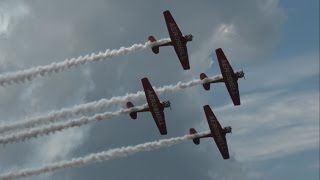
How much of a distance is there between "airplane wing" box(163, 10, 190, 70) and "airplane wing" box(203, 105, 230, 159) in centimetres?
1907

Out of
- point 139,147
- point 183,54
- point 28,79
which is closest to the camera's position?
point 28,79

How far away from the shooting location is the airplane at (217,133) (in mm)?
132375

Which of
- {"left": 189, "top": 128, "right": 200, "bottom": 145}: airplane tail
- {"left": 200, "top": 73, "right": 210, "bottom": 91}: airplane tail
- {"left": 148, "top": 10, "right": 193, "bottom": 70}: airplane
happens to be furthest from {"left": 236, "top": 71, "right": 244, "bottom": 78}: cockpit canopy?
{"left": 189, "top": 128, "right": 200, "bottom": 145}: airplane tail

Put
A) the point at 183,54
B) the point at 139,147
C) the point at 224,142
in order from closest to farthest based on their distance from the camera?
the point at 183,54 < the point at 139,147 < the point at 224,142

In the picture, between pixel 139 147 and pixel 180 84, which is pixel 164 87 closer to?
pixel 180 84

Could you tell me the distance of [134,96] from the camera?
12319 centimetres

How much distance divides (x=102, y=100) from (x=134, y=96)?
7402mm

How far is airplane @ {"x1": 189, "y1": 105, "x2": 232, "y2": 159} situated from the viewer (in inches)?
5212

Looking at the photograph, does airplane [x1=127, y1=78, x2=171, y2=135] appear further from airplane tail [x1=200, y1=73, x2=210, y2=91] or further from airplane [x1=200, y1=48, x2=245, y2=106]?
→ airplane [x1=200, y1=48, x2=245, y2=106]

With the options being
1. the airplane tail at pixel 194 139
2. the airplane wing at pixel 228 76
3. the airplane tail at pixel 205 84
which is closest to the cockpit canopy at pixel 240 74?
the airplane wing at pixel 228 76

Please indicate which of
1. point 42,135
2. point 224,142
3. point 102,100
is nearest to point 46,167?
point 42,135

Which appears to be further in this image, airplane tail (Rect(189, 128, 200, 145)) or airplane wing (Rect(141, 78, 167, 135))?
airplane tail (Rect(189, 128, 200, 145))

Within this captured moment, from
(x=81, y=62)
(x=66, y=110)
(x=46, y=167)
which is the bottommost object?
(x=46, y=167)

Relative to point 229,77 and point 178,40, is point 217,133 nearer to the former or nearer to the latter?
point 229,77
